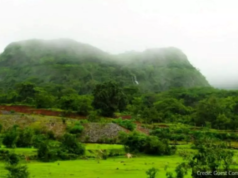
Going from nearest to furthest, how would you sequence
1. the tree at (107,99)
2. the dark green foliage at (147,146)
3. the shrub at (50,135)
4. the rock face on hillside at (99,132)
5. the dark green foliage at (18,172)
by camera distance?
the dark green foliage at (18,172) → the dark green foliage at (147,146) → the shrub at (50,135) → the rock face on hillside at (99,132) → the tree at (107,99)

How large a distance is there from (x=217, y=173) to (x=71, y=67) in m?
144

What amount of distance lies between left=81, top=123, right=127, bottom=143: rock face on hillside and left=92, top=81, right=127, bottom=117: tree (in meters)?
14.9

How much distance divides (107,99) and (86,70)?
9186cm

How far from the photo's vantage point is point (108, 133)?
164ft

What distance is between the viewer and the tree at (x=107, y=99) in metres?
67.1

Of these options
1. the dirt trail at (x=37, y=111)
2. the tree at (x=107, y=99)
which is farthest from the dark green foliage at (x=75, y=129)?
the tree at (x=107, y=99)

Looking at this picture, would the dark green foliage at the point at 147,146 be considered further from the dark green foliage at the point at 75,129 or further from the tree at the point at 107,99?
the tree at the point at 107,99

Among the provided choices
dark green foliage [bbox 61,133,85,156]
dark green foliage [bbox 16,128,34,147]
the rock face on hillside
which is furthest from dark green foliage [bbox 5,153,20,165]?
the rock face on hillside

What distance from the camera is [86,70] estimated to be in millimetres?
157125

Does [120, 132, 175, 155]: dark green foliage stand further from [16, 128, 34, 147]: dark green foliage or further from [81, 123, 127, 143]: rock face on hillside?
[16, 128, 34, 147]: dark green foliage

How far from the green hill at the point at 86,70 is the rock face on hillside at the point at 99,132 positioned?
255 ft

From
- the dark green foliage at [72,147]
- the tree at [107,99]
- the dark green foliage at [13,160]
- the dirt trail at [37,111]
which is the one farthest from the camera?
the tree at [107,99]

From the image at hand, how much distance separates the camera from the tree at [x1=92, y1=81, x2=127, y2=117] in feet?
220

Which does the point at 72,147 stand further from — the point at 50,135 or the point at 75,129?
the point at 75,129
